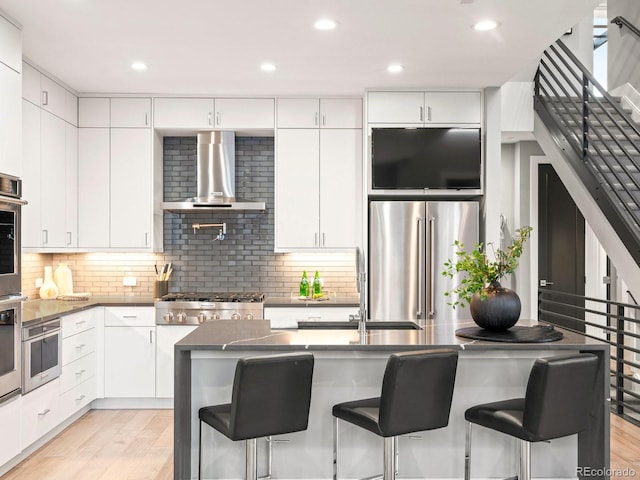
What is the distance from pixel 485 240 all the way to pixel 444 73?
1.45 metres

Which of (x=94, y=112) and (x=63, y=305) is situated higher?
(x=94, y=112)

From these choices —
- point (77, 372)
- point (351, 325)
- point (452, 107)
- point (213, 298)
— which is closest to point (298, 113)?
point (452, 107)

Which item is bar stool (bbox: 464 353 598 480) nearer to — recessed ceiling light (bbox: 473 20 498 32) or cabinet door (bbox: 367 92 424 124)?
recessed ceiling light (bbox: 473 20 498 32)

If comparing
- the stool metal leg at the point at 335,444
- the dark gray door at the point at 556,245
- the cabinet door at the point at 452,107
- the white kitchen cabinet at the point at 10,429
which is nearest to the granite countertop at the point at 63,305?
the white kitchen cabinet at the point at 10,429

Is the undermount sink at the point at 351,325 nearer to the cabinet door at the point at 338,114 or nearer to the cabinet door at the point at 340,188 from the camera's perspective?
the cabinet door at the point at 340,188

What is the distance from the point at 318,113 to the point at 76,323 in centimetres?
270

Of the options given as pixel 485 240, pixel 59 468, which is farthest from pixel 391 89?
pixel 59 468

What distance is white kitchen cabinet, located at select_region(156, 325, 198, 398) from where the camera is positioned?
5.35 m

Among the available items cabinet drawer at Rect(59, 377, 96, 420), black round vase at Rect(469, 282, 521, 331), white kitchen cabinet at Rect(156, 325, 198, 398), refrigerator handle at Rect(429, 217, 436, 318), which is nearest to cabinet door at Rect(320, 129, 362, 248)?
refrigerator handle at Rect(429, 217, 436, 318)

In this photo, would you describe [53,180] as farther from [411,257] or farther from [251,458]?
[251,458]

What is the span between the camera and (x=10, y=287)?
3.67 meters

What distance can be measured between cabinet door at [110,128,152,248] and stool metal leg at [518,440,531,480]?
3.77m

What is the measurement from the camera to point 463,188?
5.36 m

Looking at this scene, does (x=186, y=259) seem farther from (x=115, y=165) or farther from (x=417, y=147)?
(x=417, y=147)
